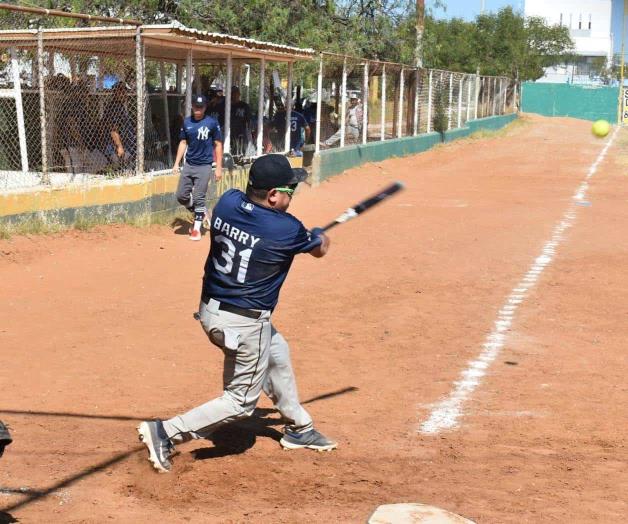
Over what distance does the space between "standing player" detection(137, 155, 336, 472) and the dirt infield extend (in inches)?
11.9

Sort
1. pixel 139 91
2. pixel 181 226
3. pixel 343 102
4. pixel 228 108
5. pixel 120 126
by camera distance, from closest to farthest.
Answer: pixel 139 91, pixel 181 226, pixel 120 126, pixel 228 108, pixel 343 102

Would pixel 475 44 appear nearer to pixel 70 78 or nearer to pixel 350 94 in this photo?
pixel 350 94

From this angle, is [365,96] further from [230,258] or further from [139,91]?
[230,258]

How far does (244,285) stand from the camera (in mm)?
5121

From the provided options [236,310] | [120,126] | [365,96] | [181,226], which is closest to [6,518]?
[236,310]

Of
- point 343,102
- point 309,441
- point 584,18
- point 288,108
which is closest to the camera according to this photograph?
point 309,441

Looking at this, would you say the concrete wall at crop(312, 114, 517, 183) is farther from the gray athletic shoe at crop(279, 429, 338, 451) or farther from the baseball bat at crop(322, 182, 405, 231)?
the gray athletic shoe at crop(279, 429, 338, 451)

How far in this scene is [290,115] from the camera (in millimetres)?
19875

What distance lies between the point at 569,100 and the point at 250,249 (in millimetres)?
58866

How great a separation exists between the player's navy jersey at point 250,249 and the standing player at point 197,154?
26.3 feet

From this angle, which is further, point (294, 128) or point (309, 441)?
point (294, 128)

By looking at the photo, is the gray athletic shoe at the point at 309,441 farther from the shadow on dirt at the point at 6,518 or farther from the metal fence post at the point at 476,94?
the metal fence post at the point at 476,94

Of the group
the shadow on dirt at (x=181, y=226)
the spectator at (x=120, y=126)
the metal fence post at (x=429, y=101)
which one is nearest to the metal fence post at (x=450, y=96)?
the metal fence post at (x=429, y=101)

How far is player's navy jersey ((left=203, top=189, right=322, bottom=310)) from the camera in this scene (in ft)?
16.7
